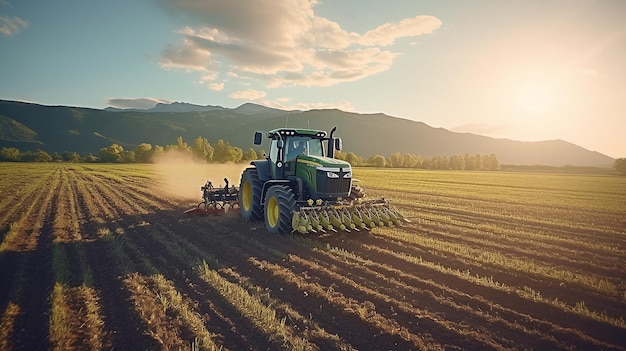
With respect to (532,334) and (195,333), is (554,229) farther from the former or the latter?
(195,333)

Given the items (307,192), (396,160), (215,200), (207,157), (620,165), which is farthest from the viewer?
(396,160)

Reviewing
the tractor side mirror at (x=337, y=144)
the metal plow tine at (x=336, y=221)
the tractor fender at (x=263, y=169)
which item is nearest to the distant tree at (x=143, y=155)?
the tractor fender at (x=263, y=169)

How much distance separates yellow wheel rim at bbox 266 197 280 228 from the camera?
9.54 meters

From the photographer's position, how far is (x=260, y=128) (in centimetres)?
16800

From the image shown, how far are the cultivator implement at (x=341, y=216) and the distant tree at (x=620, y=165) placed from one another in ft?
272

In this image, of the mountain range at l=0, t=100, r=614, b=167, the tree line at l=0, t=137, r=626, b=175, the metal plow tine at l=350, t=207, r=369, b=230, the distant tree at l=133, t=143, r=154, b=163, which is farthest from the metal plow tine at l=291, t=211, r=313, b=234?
the mountain range at l=0, t=100, r=614, b=167

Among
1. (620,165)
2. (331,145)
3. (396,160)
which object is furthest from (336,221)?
(620,165)

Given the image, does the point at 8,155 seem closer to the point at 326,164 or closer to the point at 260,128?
the point at 326,164

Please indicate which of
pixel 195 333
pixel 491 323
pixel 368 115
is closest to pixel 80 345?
pixel 195 333

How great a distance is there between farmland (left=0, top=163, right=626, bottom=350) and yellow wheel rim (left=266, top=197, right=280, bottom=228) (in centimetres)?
38

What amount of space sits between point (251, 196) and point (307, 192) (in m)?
2.26

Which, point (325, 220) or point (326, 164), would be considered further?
point (326, 164)

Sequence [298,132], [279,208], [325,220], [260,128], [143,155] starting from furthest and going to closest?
[260,128], [143,155], [298,132], [279,208], [325,220]

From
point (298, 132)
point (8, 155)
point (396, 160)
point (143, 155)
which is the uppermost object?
point (298, 132)
